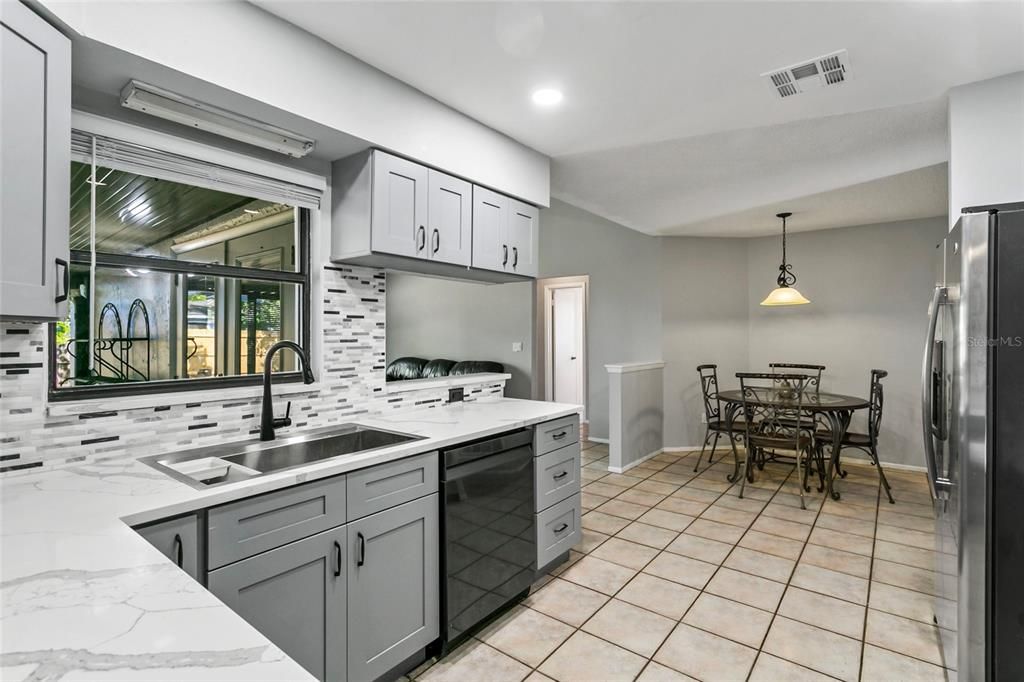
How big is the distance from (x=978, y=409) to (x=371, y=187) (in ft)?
7.69

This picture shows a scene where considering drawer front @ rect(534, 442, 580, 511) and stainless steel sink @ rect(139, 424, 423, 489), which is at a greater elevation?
stainless steel sink @ rect(139, 424, 423, 489)

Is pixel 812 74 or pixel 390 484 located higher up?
pixel 812 74

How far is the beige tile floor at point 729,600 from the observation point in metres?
2.03

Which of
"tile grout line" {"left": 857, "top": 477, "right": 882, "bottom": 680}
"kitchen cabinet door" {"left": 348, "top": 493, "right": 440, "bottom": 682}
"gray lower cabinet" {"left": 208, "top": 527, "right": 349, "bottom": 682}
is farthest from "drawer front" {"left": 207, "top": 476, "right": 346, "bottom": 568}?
"tile grout line" {"left": 857, "top": 477, "right": 882, "bottom": 680}

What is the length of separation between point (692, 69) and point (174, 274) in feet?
7.62

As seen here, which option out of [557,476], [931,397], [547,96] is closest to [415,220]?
[547,96]

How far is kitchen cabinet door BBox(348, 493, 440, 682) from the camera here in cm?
175

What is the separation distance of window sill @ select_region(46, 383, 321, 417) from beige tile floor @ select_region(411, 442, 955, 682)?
1.29 metres

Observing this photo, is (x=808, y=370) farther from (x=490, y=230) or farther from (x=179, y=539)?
(x=179, y=539)

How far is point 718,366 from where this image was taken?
225 inches

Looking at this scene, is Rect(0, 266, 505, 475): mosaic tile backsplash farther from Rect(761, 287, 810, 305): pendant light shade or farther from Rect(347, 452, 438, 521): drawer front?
Rect(761, 287, 810, 305): pendant light shade

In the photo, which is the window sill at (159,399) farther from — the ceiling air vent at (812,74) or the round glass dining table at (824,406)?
the round glass dining table at (824,406)

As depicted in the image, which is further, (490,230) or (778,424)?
(778,424)

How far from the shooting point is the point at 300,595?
1.59 m
